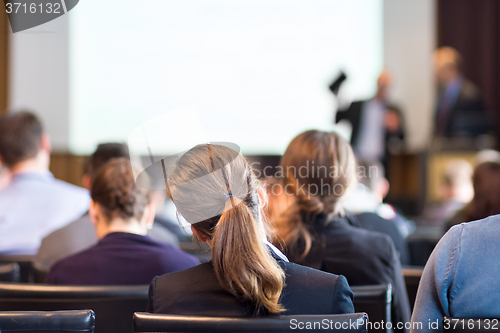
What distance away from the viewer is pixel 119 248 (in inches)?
60.9

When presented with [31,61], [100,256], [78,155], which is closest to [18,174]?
[100,256]

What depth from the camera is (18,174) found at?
8.29ft

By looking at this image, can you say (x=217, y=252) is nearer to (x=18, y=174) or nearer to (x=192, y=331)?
(x=192, y=331)

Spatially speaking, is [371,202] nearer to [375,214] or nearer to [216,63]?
[375,214]

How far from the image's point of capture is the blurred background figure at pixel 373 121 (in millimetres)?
5910

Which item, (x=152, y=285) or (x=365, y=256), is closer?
(x=152, y=285)

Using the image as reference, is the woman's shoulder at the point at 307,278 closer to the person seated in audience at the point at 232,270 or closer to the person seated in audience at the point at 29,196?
the person seated in audience at the point at 232,270

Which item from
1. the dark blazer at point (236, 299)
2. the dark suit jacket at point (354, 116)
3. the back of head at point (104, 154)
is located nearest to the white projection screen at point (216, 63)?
the dark suit jacket at point (354, 116)

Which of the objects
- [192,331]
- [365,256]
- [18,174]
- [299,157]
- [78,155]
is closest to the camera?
[192,331]

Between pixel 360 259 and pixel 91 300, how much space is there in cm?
75

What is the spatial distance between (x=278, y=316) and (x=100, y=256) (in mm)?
799

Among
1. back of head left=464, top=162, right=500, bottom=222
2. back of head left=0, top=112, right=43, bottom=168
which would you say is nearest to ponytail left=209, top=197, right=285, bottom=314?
back of head left=464, top=162, right=500, bottom=222

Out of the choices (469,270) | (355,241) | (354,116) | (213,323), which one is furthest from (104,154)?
(354,116)

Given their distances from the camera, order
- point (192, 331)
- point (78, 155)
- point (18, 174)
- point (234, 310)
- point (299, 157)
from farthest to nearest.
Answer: point (78, 155) < point (18, 174) < point (299, 157) < point (234, 310) < point (192, 331)
